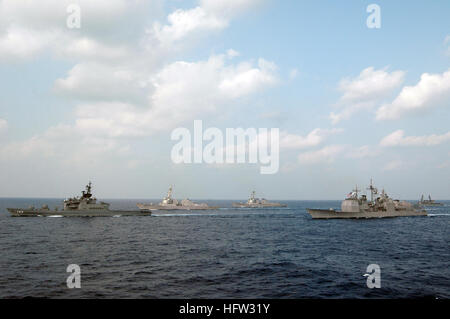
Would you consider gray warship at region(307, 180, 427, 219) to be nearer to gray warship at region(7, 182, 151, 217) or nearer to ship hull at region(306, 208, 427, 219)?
ship hull at region(306, 208, 427, 219)

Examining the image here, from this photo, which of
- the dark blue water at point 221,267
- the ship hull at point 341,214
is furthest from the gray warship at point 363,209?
the dark blue water at point 221,267

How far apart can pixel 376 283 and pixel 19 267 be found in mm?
30030

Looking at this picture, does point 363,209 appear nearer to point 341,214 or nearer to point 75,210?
point 341,214

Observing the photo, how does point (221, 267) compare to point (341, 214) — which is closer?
point (221, 267)

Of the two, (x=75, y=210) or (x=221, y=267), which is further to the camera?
(x=75, y=210)

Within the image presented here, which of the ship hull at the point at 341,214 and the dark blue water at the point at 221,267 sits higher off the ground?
the dark blue water at the point at 221,267

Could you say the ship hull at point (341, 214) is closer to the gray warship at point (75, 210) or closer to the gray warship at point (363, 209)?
the gray warship at point (363, 209)

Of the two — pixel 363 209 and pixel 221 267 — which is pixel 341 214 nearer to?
pixel 363 209

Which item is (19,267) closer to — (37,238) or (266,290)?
(37,238)

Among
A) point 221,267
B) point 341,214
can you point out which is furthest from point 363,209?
point 221,267

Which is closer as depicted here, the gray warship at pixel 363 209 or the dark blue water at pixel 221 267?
the dark blue water at pixel 221 267

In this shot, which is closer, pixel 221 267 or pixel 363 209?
pixel 221 267

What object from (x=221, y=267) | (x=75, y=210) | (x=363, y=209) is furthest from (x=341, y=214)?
→ (x=75, y=210)

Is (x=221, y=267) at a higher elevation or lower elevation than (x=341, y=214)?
higher
